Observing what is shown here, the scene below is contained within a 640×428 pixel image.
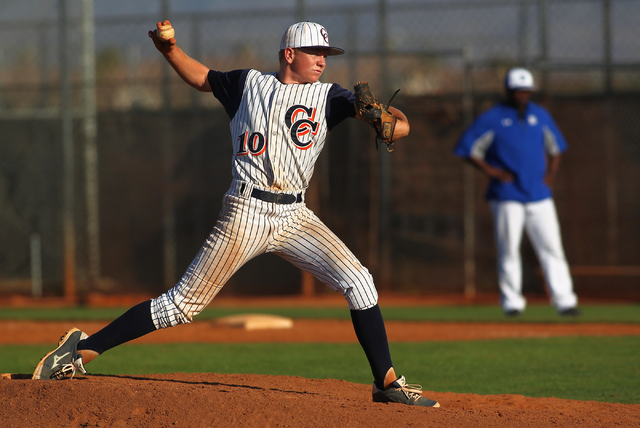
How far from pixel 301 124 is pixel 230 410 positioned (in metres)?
1.41

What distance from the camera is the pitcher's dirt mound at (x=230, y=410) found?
10.5 ft

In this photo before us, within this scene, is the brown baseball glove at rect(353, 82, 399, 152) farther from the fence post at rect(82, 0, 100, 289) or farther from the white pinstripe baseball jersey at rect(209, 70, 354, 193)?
the fence post at rect(82, 0, 100, 289)

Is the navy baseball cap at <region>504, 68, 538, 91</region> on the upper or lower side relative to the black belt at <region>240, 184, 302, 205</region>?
upper

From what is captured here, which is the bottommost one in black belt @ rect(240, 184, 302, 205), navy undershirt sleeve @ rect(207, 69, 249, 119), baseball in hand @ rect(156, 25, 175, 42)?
black belt @ rect(240, 184, 302, 205)

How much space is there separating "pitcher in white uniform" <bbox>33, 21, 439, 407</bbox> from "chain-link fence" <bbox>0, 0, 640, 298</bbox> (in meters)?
7.47

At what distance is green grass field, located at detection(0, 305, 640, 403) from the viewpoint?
4.72 m

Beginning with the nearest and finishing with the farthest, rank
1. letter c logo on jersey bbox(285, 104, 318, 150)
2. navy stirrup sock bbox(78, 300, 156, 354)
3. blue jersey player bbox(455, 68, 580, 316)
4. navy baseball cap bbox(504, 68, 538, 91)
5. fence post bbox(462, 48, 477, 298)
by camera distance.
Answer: letter c logo on jersey bbox(285, 104, 318, 150), navy stirrup sock bbox(78, 300, 156, 354), blue jersey player bbox(455, 68, 580, 316), navy baseball cap bbox(504, 68, 538, 91), fence post bbox(462, 48, 477, 298)

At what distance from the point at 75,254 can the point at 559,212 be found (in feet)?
25.0

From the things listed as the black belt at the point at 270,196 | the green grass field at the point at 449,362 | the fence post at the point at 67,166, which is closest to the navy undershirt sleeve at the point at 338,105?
the black belt at the point at 270,196

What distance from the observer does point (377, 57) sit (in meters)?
11.9

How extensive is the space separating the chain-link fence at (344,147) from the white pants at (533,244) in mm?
3074

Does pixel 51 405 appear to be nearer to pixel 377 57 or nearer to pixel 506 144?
pixel 506 144

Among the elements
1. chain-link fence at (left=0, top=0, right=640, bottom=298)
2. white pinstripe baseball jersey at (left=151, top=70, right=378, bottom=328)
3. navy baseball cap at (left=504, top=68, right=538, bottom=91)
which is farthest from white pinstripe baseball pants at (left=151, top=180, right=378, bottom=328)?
chain-link fence at (left=0, top=0, right=640, bottom=298)

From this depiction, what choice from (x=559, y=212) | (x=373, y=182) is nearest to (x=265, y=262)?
(x=373, y=182)
